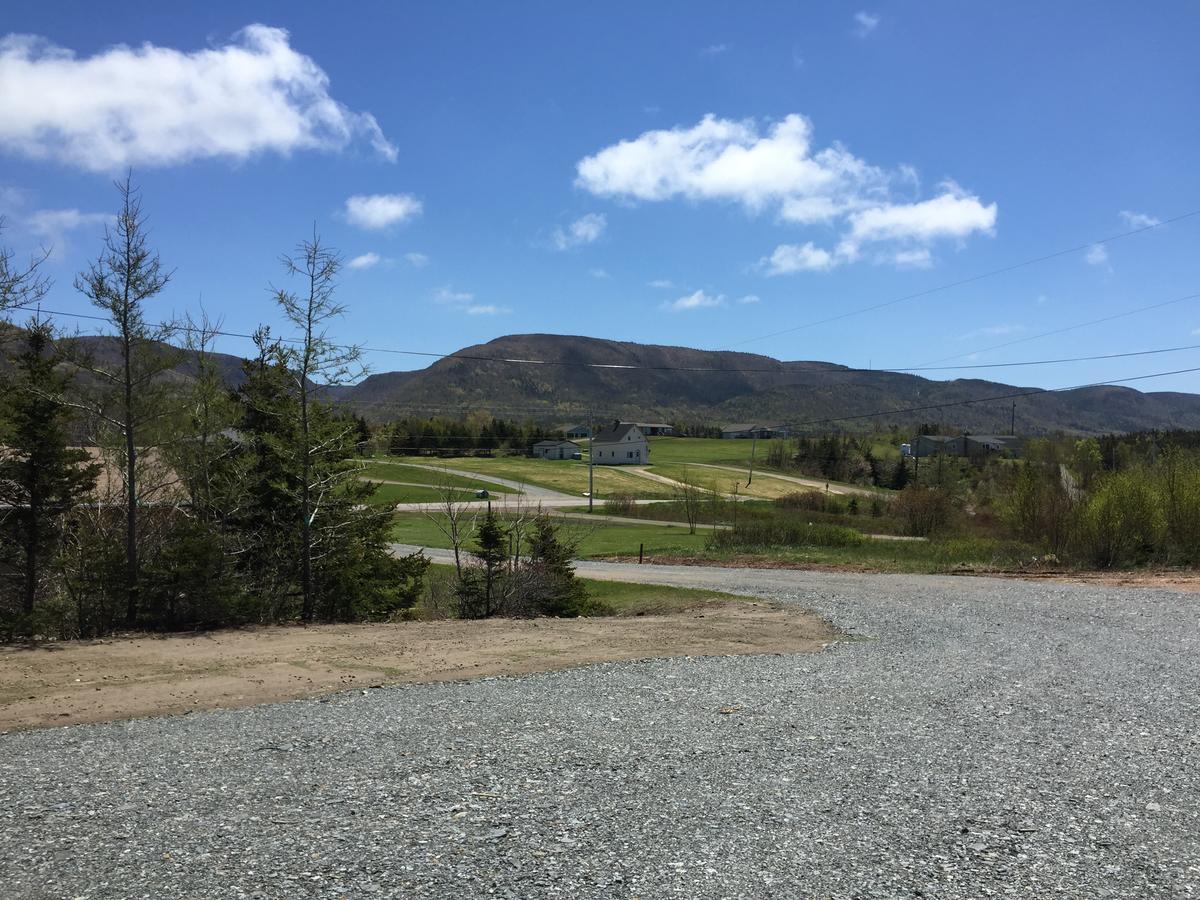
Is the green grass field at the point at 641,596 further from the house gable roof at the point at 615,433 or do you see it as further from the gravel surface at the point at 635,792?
the house gable roof at the point at 615,433

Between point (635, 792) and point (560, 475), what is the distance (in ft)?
289

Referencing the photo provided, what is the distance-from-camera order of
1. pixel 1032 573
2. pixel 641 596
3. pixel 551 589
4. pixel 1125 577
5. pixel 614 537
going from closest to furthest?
pixel 551 589 < pixel 641 596 < pixel 1125 577 < pixel 1032 573 < pixel 614 537

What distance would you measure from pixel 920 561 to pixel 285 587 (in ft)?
74.7

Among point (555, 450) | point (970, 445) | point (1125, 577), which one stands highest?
point (970, 445)

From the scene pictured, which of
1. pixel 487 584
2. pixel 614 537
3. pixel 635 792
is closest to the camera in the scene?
pixel 635 792

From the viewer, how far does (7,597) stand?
14062 mm

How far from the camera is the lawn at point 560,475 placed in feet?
275

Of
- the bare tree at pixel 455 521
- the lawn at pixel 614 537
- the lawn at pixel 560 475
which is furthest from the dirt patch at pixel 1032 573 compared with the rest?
the lawn at pixel 560 475

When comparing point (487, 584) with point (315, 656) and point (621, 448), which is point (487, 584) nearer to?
point (315, 656)

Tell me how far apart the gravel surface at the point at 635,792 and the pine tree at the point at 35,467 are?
6.75 m

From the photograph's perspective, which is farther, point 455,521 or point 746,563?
point 746,563

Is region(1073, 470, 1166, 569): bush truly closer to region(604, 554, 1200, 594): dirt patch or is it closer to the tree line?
region(604, 554, 1200, 594): dirt patch

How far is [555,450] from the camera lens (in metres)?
125

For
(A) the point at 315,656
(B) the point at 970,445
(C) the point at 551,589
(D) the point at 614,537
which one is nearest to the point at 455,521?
(C) the point at 551,589
